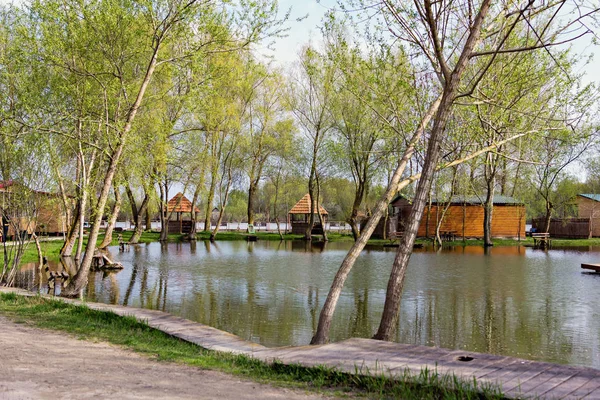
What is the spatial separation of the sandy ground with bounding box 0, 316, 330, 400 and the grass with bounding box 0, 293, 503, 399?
→ 0.98ft

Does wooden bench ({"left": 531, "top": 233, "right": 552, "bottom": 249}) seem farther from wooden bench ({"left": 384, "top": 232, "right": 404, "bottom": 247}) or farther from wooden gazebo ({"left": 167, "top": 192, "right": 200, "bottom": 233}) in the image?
wooden gazebo ({"left": 167, "top": 192, "right": 200, "bottom": 233})

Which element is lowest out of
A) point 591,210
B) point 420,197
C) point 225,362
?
point 225,362

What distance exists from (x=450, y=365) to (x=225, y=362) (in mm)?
2544

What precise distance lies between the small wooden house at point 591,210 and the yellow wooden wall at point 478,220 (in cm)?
664

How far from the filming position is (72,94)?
48.9 feet

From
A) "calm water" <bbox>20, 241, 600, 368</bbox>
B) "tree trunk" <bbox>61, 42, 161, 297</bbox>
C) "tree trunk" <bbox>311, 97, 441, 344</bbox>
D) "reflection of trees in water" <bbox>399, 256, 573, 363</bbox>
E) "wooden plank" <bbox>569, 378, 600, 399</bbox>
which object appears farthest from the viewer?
"tree trunk" <bbox>61, 42, 161, 297</bbox>

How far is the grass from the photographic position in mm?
4648

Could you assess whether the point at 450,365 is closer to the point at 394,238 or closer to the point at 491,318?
the point at 491,318

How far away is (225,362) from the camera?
615 cm

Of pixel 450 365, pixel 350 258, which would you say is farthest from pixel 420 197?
pixel 450 365

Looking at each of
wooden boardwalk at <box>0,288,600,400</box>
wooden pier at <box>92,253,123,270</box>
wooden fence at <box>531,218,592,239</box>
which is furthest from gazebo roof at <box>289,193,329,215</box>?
wooden boardwalk at <box>0,288,600,400</box>

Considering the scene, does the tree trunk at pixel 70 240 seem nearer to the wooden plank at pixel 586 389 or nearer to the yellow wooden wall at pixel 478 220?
the wooden plank at pixel 586 389

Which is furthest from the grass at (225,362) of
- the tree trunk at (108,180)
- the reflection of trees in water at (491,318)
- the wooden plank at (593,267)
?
the wooden plank at (593,267)

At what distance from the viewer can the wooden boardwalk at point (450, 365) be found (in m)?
4.51
